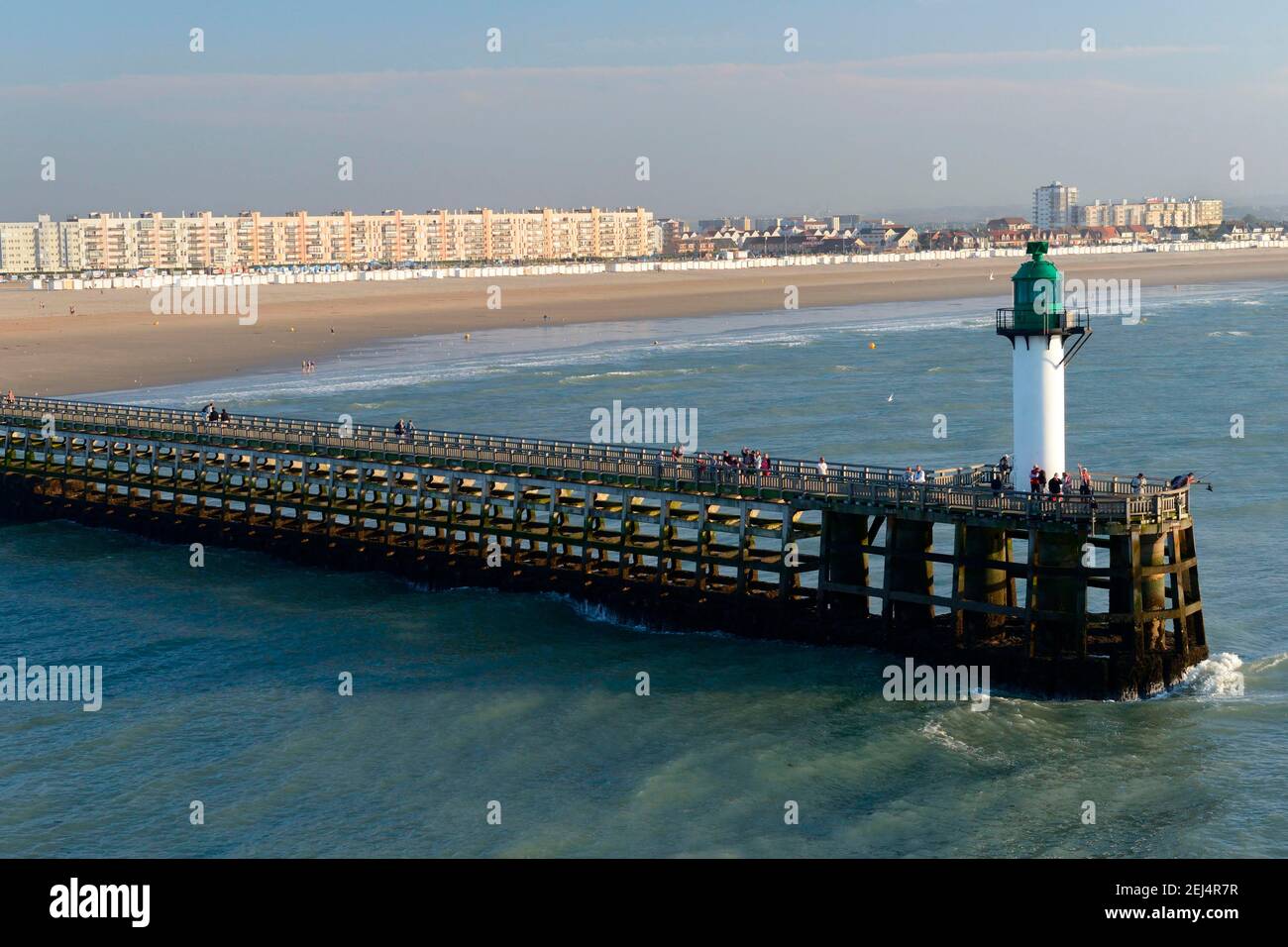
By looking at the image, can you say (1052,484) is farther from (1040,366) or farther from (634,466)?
(634,466)

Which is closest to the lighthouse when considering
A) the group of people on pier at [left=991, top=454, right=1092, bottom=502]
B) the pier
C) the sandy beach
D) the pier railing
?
the group of people on pier at [left=991, top=454, right=1092, bottom=502]

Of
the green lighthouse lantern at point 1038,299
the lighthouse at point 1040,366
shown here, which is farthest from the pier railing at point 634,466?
the green lighthouse lantern at point 1038,299

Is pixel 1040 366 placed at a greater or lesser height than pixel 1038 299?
lesser

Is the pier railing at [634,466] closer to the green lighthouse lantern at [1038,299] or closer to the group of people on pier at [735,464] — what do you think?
the group of people on pier at [735,464]

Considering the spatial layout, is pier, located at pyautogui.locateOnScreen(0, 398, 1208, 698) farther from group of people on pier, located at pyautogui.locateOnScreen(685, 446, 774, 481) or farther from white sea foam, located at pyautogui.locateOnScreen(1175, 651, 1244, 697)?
white sea foam, located at pyautogui.locateOnScreen(1175, 651, 1244, 697)

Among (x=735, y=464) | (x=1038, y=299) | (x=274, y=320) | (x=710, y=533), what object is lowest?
(x=710, y=533)

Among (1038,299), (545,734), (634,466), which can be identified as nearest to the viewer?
(545,734)

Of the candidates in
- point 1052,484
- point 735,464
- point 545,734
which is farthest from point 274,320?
point 1052,484
